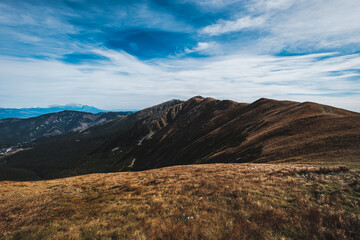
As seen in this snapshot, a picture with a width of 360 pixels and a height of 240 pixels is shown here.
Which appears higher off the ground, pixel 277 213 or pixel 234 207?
pixel 277 213

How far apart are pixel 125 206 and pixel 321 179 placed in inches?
597

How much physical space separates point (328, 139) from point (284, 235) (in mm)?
32262

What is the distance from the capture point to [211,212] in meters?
9.01

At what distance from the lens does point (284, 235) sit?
646 centimetres

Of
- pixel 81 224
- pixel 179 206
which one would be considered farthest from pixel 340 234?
pixel 81 224

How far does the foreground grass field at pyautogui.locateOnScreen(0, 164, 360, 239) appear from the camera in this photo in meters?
6.82

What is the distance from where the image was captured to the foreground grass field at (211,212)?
22.4 feet

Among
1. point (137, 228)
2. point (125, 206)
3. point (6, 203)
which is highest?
point (137, 228)

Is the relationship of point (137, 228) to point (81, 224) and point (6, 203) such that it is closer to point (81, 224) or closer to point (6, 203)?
point (81, 224)

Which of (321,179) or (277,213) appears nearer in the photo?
(277,213)

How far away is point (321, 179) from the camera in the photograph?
450 inches

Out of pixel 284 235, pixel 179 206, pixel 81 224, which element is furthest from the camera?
pixel 179 206

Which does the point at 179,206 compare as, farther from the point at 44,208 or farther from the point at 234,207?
the point at 44,208

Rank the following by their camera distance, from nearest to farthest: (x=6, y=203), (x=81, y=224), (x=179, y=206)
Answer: (x=81, y=224) → (x=179, y=206) → (x=6, y=203)
